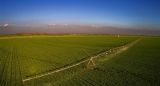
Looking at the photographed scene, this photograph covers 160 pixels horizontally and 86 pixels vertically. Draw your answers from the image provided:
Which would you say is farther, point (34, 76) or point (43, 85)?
point (34, 76)

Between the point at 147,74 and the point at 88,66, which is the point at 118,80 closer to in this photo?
the point at 147,74

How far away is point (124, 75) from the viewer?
632 inches

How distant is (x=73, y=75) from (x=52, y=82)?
2.44 m

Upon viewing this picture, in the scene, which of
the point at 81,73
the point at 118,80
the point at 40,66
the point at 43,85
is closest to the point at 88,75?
the point at 81,73

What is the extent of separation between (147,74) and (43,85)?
8692 millimetres

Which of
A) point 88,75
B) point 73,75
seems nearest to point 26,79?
point 73,75

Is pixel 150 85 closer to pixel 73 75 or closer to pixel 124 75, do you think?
pixel 124 75

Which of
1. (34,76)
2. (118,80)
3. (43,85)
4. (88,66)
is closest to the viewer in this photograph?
(43,85)

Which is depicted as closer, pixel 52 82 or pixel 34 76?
pixel 52 82

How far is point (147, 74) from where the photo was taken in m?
16.7

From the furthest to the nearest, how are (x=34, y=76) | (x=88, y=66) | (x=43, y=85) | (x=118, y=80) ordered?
1. (x=88, y=66)
2. (x=34, y=76)
3. (x=118, y=80)
4. (x=43, y=85)

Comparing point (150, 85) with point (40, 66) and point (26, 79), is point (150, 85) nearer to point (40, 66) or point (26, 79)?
point (26, 79)

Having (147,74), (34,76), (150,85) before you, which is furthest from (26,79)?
(147,74)

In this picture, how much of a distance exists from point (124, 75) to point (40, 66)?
27.2ft
